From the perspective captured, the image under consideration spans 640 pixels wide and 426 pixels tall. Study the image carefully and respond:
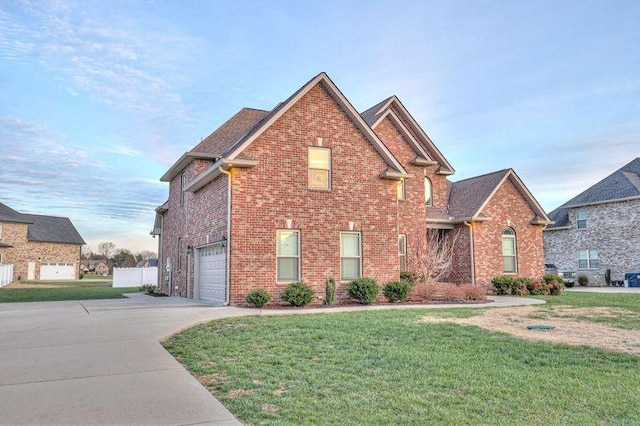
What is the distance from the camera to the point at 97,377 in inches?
249

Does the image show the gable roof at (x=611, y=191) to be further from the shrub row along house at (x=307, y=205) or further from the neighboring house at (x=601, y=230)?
the shrub row along house at (x=307, y=205)

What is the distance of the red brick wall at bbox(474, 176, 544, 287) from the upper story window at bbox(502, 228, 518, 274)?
0.61 feet

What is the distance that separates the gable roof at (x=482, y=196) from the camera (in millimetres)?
23109

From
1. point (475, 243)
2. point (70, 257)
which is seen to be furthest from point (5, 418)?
point (70, 257)

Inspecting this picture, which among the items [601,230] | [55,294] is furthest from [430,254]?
[601,230]

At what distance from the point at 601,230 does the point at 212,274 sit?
95.2 ft

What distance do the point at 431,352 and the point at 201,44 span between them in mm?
13950

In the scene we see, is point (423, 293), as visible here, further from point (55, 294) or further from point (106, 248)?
point (106, 248)

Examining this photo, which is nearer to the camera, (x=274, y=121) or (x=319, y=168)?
(x=274, y=121)

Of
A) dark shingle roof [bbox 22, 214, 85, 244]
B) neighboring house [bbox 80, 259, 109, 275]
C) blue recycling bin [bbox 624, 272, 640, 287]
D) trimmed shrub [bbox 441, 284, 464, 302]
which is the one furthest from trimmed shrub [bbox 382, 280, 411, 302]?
neighboring house [bbox 80, 259, 109, 275]

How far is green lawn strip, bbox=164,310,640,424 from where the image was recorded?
4812 millimetres

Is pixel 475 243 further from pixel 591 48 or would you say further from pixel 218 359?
pixel 218 359

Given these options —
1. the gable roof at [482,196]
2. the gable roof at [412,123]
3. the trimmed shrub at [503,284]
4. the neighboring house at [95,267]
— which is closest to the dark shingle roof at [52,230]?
the neighboring house at [95,267]

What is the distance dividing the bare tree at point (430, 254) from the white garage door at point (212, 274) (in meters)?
8.27
